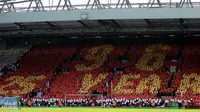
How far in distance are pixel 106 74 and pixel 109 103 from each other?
8.64 metres

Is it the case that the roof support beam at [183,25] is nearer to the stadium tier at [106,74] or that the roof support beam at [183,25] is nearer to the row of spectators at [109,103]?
the stadium tier at [106,74]

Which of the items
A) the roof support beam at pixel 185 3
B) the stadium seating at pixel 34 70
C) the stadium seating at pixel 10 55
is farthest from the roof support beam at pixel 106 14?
the stadium seating at pixel 10 55

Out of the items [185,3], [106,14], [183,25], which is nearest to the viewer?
[106,14]

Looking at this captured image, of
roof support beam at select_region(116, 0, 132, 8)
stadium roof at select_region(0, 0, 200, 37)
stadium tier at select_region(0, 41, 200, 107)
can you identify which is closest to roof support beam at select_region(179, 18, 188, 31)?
stadium roof at select_region(0, 0, 200, 37)

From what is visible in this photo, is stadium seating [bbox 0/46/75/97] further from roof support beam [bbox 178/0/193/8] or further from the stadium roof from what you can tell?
roof support beam [bbox 178/0/193/8]

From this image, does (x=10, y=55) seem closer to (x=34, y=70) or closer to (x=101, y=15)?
(x=34, y=70)

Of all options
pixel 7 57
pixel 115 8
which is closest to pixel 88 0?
pixel 115 8

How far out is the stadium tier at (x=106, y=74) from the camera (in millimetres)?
37009

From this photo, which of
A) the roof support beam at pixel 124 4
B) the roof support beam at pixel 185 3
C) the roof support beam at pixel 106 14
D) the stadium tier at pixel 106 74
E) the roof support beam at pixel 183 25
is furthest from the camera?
the stadium tier at pixel 106 74

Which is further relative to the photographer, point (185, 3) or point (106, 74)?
point (106, 74)

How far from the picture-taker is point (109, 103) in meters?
35.2

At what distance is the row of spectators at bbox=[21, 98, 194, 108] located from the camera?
109 feet

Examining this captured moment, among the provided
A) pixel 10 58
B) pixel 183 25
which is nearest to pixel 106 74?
pixel 183 25

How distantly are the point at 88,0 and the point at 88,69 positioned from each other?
36.4 ft
